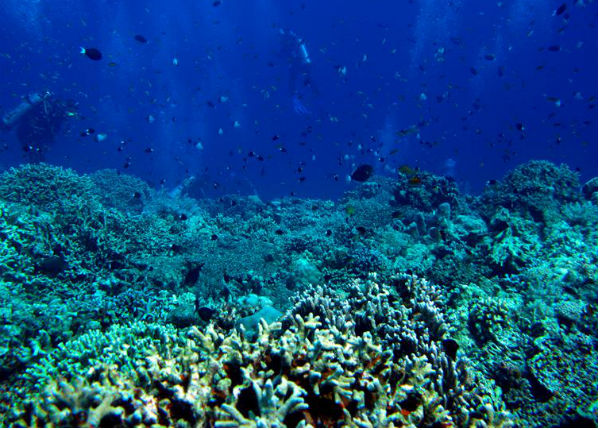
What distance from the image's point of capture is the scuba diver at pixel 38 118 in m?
21.3

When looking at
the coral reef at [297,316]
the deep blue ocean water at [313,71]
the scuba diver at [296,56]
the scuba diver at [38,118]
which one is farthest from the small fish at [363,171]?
the deep blue ocean water at [313,71]

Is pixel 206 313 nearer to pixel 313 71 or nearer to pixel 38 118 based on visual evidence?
pixel 38 118

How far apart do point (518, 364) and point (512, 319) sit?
1099 millimetres

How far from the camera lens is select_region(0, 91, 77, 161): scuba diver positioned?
69.8 feet

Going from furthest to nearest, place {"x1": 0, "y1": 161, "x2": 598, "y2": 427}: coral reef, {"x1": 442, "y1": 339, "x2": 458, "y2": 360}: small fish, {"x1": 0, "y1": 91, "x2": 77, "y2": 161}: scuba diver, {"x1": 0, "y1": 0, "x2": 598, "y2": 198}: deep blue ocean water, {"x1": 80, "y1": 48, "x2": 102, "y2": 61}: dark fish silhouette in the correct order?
1. {"x1": 0, "y1": 0, "x2": 598, "y2": 198}: deep blue ocean water
2. {"x1": 0, "y1": 91, "x2": 77, "y2": 161}: scuba diver
3. {"x1": 80, "y1": 48, "x2": 102, "y2": 61}: dark fish silhouette
4. {"x1": 442, "y1": 339, "x2": 458, "y2": 360}: small fish
5. {"x1": 0, "y1": 161, "x2": 598, "y2": 427}: coral reef

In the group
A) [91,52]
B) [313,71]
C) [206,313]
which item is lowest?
[206,313]

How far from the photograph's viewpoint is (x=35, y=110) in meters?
21.4

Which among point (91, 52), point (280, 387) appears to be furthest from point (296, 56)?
point (280, 387)

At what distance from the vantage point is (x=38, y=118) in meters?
21.5

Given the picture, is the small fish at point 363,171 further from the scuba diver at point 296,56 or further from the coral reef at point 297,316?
the scuba diver at point 296,56

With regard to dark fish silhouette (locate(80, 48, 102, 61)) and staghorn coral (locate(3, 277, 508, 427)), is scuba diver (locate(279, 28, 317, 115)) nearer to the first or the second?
dark fish silhouette (locate(80, 48, 102, 61))

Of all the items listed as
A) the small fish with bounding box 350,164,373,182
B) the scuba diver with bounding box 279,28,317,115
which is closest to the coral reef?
the small fish with bounding box 350,164,373,182

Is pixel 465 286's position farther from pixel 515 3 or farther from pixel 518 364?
pixel 515 3

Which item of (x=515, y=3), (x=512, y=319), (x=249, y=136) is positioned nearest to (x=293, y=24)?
(x=249, y=136)
